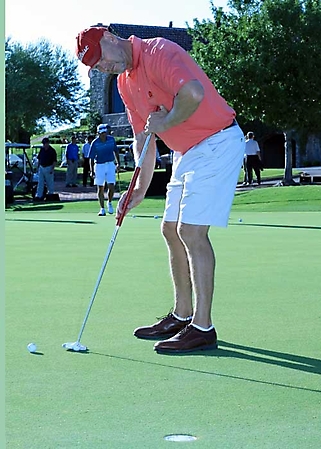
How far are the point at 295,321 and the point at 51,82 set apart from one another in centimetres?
5204

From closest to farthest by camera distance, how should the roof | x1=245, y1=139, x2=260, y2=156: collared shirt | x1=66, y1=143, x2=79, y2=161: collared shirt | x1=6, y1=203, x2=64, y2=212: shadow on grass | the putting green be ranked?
the putting green
x1=6, y1=203, x2=64, y2=212: shadow on grass
x1=245, y1=139, x2=260, y2=156: collared shirt
x1=66, y1=143, x2=79, y2=161: collared shirt
the roof

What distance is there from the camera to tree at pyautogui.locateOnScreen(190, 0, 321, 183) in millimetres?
37469

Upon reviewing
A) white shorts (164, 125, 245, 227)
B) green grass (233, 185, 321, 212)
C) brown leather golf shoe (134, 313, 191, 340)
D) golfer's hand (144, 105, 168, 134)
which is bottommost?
green grass (233, 185, 321, 212)

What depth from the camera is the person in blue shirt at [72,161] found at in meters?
39.7

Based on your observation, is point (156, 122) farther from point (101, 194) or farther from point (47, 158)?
point (47, 158)

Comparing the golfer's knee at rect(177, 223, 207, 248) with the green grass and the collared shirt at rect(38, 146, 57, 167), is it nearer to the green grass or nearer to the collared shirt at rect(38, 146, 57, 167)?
the green grass

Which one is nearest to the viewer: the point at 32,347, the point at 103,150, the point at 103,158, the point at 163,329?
the point at 32,347

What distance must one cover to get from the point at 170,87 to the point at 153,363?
1668 millimetres

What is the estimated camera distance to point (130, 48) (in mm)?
6207

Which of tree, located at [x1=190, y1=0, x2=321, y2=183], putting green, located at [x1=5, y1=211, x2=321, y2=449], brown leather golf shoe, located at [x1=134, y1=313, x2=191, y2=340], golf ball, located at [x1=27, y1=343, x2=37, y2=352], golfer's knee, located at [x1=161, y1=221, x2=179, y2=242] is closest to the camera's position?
putting green, located at [x1=5, y1=211, x2=321, y2=449]

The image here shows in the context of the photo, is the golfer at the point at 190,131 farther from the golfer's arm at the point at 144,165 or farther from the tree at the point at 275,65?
the tree at the point at 275,65

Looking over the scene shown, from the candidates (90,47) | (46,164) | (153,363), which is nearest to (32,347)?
(153,363)

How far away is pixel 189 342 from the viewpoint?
6133 mm

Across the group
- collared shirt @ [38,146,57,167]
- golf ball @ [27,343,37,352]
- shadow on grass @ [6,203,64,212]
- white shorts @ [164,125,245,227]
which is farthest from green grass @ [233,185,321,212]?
golf ball @ [27,343,37,352]
